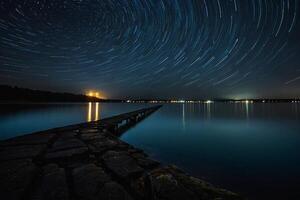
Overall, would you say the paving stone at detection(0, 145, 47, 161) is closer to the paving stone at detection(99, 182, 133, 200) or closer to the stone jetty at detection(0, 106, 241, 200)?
the stone jetty at detection(0, 106, 241, 200)

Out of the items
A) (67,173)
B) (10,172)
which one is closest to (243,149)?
(67,173)

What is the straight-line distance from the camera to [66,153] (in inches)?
246

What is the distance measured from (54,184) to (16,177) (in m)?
1.15

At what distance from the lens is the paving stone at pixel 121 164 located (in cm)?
468

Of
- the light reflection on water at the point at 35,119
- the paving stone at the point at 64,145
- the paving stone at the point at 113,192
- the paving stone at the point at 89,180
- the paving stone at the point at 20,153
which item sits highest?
the paving stone at the point at 64,145

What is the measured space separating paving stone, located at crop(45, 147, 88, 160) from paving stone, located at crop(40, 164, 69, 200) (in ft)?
2.97

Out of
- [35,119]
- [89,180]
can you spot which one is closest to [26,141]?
[89,180]

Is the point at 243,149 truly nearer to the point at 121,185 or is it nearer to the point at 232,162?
the point at 232,162

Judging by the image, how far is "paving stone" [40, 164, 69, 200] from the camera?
3487 mm

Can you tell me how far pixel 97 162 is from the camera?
5.54 m

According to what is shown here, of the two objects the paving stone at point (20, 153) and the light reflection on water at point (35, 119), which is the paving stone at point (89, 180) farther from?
the light reflection on water at point (35, 119)

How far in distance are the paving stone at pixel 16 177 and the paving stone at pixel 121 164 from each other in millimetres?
1935

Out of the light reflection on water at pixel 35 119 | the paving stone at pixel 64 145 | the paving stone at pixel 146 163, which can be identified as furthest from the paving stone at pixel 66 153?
the light reflection on water at pixel 35 119

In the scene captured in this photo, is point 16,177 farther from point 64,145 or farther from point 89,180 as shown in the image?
point 64,145
